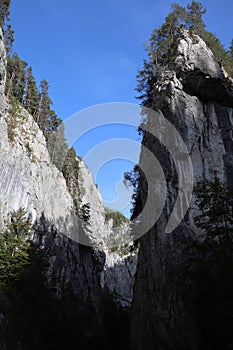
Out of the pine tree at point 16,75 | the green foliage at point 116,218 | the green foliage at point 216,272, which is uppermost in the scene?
the pine tree at point 16,75

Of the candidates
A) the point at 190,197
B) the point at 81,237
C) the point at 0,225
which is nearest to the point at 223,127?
the point at 190,197

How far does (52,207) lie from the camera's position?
30609 mm

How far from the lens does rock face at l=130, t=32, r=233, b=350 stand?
43.5 feet

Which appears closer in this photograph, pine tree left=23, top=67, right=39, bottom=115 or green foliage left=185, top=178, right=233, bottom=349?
green foliage left=185, top=178, right=233, bottom=349

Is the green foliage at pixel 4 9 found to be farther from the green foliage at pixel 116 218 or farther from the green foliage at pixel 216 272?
the green foliage at pixel 116 218

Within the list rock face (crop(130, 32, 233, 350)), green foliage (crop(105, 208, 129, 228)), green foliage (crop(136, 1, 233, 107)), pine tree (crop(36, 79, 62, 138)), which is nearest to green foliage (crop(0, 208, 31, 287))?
rock face (crop(130, 32, 233, 350))

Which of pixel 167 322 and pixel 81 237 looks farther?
pixel 81 237

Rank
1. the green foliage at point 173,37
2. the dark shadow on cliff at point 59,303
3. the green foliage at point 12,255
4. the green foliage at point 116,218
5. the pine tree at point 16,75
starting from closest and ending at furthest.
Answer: the dark shadow on cliff at point 59,303, the green foliage at point 12,255, the green foliage at point 173,37, the pine tree at point 16,75, the green foliage at point 116,218

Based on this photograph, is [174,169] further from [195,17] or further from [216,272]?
[195,17]

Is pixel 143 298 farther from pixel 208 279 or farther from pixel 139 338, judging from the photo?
pixel 208 279

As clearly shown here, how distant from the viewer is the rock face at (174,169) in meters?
13.3

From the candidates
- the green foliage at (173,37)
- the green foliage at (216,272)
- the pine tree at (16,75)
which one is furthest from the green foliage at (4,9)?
the green foliage at (216,272)

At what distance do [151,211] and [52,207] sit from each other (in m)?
15.4

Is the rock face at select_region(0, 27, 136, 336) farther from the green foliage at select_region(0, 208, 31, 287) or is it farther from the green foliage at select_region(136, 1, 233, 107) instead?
the green foliage at select_region(136, 1, 233, 107)
